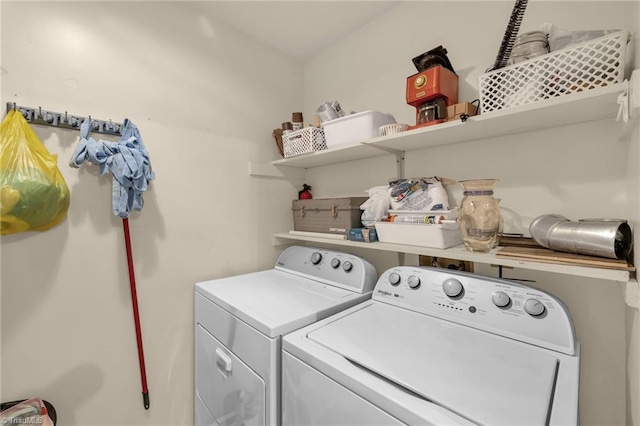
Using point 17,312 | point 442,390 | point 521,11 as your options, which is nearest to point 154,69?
point 17,312

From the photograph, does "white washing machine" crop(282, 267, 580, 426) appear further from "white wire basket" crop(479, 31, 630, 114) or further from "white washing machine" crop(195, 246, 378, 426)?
"white wire basket" crop(479, 31, 630, 114)

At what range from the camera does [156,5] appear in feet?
4.72

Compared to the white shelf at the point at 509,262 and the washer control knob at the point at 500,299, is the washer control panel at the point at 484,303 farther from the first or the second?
the white shelf at the point at 509,262

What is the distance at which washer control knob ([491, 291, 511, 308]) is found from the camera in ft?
3.07

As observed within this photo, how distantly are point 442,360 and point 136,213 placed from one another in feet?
4.82

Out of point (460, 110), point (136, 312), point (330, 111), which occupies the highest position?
point (330, 111)

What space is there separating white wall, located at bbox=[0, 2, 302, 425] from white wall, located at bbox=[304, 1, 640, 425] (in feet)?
2.77

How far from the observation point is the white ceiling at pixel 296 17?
1.52m

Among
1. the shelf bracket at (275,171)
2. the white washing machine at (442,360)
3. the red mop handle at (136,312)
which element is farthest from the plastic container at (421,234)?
the red mop handle at (136,312)

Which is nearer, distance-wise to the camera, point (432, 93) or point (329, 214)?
Answer: point (432, 93)

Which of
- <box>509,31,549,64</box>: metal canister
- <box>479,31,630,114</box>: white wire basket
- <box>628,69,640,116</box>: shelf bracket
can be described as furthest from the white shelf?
<box>509,31,549,64</box>: metal canister

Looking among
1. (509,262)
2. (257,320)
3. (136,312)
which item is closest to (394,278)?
(509,262)

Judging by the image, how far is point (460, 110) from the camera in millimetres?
1062

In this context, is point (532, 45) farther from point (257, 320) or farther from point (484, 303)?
point (257, 320)
